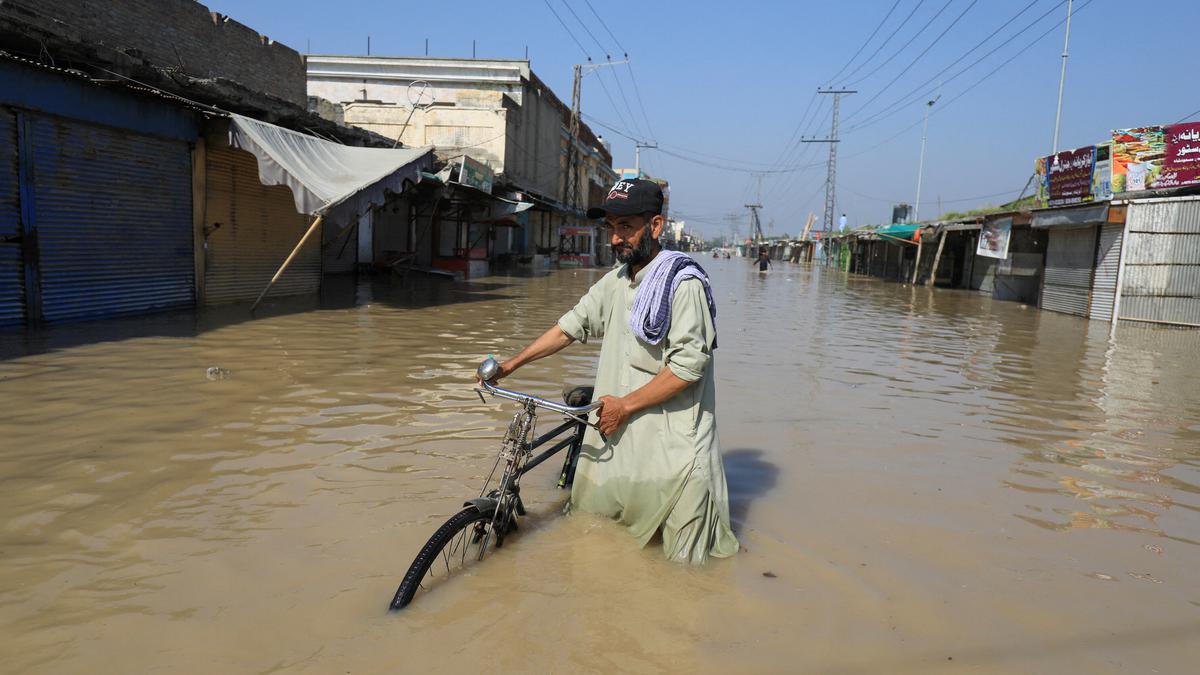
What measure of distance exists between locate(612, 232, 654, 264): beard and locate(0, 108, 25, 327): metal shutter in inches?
318

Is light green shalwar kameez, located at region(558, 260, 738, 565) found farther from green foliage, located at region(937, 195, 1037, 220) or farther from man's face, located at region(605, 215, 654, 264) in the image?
green foliage, located at region(937, 195, 1037, 220)

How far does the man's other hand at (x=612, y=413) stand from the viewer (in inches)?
114

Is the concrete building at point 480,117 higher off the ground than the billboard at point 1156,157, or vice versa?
the concrete building at point 480,117

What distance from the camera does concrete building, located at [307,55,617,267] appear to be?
3002 cm

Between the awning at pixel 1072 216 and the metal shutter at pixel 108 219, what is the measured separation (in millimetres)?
18571

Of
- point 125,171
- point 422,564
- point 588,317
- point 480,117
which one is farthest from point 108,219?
point 480,117

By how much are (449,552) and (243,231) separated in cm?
1081

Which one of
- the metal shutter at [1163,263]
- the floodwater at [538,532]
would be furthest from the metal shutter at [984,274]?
the floodwater at [538,532]

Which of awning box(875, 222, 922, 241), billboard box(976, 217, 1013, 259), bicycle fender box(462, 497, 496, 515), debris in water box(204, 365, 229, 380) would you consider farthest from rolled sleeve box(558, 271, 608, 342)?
awning box(875, 222, 922, 241)

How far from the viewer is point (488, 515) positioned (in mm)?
3033

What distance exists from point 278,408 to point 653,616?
387 centimetres

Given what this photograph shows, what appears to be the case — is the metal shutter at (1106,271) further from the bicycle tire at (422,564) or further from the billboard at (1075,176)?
the bicycle tire at (422,564)

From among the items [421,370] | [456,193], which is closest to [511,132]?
[456,193]

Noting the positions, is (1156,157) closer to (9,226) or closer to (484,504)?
(484,504)
